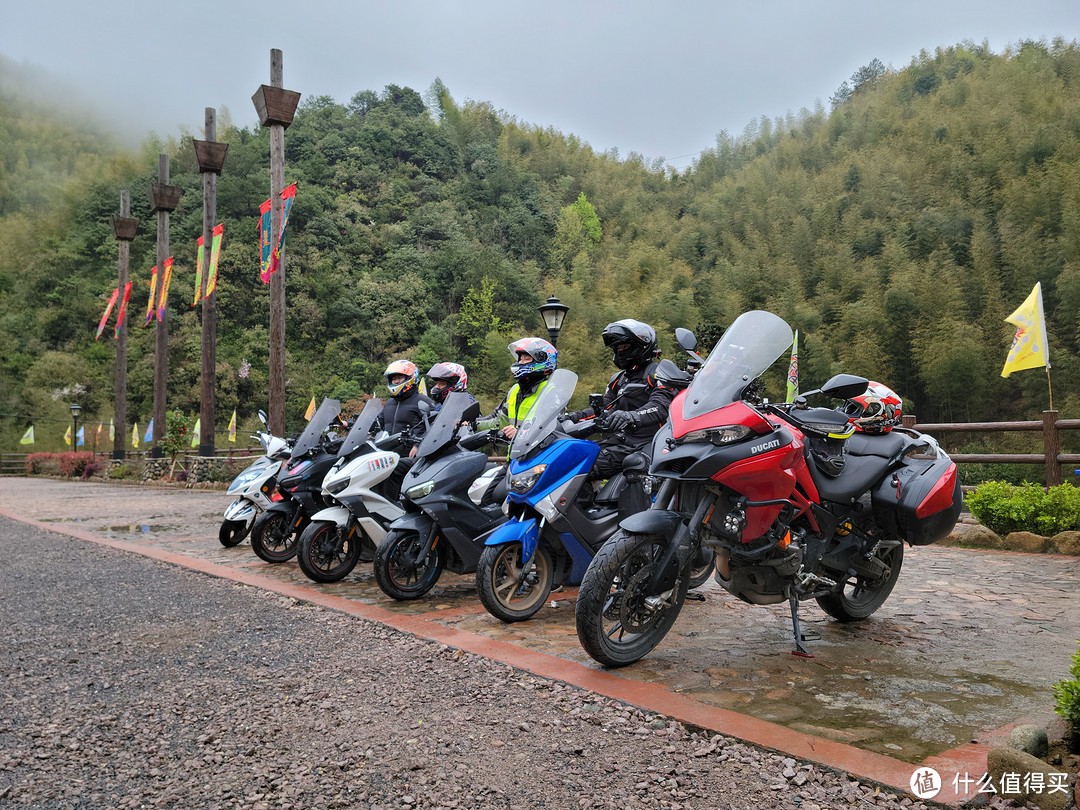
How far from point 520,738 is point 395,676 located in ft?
2.87

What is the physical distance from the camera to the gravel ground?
2143 millimetres

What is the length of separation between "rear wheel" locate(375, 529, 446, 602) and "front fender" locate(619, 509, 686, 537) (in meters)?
→ 2.02

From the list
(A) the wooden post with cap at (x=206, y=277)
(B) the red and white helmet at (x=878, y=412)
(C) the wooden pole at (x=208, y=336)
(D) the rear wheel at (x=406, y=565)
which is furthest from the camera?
(C) the wooden pole at (x=208, y=336)

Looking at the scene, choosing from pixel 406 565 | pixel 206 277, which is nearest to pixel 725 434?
pixel 406 565

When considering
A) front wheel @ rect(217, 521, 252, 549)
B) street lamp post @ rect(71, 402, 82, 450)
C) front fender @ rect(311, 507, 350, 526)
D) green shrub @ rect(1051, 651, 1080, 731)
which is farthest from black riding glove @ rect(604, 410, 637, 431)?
street lamp post @ rect(71, 402, 82, 450)

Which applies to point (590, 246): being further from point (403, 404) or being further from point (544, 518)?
point (544, 518)

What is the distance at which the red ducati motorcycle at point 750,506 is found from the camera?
9.75 feet

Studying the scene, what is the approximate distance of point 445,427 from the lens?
16.3ft

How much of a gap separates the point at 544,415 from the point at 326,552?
2.19 meters

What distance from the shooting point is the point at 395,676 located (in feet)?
10.6

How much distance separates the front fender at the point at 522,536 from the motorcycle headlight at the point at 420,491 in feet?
2.44

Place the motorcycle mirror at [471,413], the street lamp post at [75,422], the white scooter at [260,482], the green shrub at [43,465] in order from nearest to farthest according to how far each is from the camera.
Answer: the motorcycle mirror at [471,413] < the white scooter at [260,482] < the green shrub at [43,465] < the street lamp post at [75,422]

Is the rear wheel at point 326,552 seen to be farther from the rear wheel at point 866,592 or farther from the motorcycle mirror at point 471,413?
the rear wheel at point 866,592

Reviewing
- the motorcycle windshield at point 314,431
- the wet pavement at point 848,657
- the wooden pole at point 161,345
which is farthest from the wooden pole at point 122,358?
the wet pavement at point 848,657
